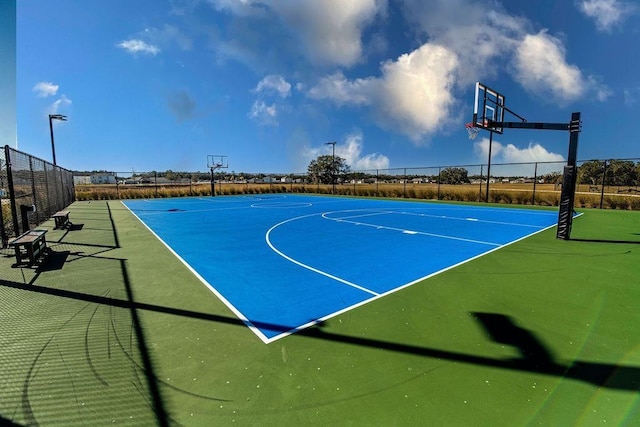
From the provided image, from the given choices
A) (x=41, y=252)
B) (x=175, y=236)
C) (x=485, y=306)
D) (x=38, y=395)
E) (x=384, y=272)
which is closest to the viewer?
(x=38, y=395)

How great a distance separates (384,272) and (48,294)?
6.27m

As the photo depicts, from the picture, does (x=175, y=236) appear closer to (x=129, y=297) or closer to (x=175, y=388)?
(x=129, y=297)

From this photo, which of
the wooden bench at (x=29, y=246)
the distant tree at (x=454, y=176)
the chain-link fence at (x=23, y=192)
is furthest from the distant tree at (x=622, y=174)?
the chain-link fence at (x=23, y=192)

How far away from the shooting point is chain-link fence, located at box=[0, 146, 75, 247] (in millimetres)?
8297

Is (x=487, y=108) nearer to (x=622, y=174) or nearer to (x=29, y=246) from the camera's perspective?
(x=29, y=246)

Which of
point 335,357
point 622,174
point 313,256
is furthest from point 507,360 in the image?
point 622,174

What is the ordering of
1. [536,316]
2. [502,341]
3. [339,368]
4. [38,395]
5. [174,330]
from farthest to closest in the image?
[536,316], [174,330], [502,341], [339,368], [38,395]

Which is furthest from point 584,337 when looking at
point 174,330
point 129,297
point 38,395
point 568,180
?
point 568,180

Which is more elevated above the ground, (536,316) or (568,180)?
(568,180)

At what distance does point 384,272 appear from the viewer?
21.9ft

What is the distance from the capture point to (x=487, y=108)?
1518 cm

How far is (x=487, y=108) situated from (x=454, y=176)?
16606 millimetres

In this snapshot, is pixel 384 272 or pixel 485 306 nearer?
pixel 485 306

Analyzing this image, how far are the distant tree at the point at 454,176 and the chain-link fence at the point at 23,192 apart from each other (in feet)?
94.6
